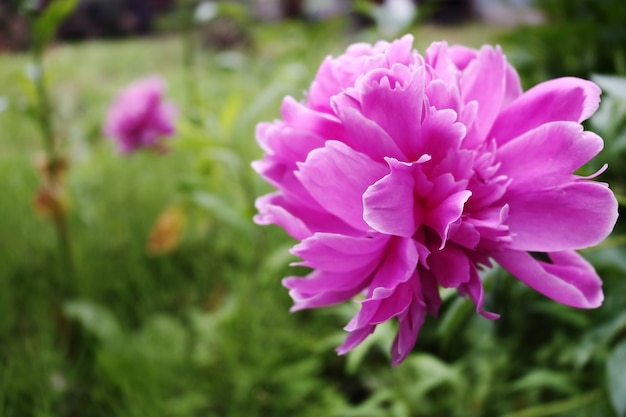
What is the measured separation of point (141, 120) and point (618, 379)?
104 centimetres

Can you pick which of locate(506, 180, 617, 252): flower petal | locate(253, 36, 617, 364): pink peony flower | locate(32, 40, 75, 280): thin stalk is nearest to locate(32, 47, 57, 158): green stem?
locate(32, 40, 75, 280): thin stalk

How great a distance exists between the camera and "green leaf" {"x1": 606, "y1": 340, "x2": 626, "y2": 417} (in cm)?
42

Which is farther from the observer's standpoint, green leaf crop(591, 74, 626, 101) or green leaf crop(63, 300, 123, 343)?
green leaf crop(63, 300, 123, 343)

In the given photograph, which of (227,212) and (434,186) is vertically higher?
(434,186)

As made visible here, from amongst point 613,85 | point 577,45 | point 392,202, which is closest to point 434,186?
point 392,202

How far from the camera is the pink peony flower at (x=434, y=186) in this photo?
0.99ft

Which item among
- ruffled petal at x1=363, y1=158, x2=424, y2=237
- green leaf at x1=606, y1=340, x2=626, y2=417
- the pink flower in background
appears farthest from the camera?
the pink flower in background

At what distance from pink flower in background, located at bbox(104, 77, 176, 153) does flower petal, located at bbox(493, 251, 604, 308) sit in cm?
101

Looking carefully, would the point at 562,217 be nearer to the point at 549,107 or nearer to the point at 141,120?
the point at 549,107

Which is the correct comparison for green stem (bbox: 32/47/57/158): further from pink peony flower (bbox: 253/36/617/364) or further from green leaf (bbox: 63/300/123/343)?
pink peony flower (bbox: 253/36/617/364)

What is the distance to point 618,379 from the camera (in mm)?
439

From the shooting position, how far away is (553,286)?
12.2 inches

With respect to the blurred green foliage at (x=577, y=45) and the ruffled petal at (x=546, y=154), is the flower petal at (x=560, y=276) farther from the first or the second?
the blurred green foliage at (x=577, y=45)

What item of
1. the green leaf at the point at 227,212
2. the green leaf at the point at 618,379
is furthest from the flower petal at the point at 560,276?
the green leaf at the point at 227,212
